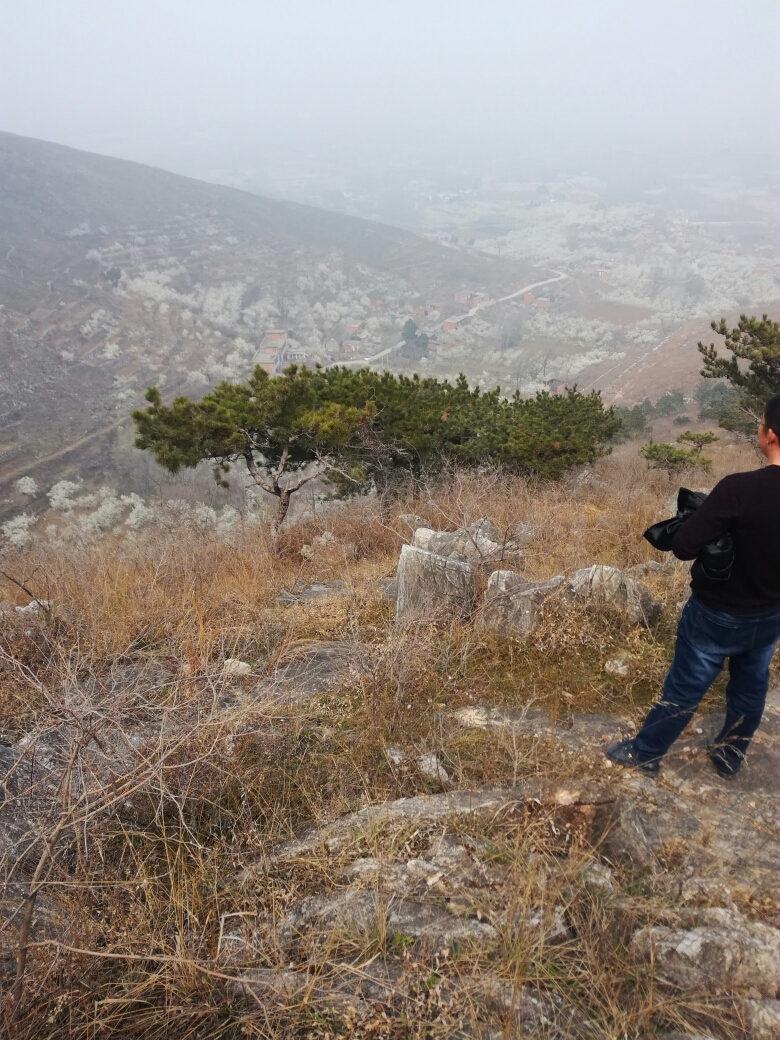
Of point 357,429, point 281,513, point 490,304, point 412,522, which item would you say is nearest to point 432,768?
point 412,522

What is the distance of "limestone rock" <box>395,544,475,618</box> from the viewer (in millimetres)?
3787

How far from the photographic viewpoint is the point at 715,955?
5.16 ft

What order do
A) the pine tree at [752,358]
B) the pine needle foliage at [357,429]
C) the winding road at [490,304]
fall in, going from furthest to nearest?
1. the winding road at [490,304]
2. the pine tree at [752,358]
3. the pine needle foliage at [357,429]

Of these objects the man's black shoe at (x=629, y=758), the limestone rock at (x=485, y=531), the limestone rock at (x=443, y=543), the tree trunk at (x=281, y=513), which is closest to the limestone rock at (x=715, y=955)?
the man's black shoe at (x=629, y=758)

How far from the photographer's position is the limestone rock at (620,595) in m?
3.54

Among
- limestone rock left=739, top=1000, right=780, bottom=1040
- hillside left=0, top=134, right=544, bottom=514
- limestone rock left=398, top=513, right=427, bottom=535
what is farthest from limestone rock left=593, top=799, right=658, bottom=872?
hillside left=0, top=134, right=544, bottom=514

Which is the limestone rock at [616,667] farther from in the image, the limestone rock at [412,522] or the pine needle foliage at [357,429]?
the pine needle foliage at [357,429]

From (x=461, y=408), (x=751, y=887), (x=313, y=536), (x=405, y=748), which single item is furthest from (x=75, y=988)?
(x=461, y=408)

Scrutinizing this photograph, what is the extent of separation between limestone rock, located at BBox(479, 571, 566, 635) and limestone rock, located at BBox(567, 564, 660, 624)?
0.56ft

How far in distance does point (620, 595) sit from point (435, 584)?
127 centimetres

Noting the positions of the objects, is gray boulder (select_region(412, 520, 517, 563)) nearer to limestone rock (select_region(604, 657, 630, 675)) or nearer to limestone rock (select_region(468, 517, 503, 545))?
limestone rock (select_region(468, 517, 503, 545))

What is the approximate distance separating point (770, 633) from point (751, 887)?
0.90 metres

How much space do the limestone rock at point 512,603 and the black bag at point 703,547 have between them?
Answer: 1424 mm

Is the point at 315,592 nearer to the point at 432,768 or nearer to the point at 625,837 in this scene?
the point at 432,768
